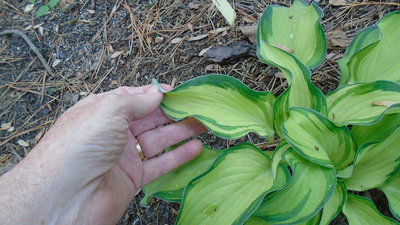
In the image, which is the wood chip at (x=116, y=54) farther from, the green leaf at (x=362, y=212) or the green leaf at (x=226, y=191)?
the green leaf at (x=362, y=212)

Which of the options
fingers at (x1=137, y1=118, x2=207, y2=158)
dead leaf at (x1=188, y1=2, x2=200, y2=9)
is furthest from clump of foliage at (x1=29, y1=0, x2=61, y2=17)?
fingers at (x1=137, y1=118, x2=207, y2=158)

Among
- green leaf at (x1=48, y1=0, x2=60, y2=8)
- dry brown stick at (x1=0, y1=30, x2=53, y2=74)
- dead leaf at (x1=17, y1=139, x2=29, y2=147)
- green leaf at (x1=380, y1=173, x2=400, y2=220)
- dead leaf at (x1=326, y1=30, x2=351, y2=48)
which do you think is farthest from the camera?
green leaf at (x1=48, y1=0, x2=60, y2=8)

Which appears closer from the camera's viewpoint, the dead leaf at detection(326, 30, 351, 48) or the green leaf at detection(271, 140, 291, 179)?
the green leaf at detection(271, 140, 291, 179)

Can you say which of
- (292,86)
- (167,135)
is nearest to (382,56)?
(292,86)

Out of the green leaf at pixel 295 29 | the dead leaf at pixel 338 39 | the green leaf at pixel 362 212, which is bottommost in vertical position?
the green leaf at pixel 362 212

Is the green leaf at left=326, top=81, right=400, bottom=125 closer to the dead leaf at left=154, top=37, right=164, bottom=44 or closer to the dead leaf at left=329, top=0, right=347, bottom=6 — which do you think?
the dead leaf at left=329, top=0, right=347, bottom=6

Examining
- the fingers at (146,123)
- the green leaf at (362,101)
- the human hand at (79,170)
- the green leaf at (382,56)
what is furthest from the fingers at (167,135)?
the green leaf at (382,56)

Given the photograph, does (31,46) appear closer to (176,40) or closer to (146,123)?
(176,40)
